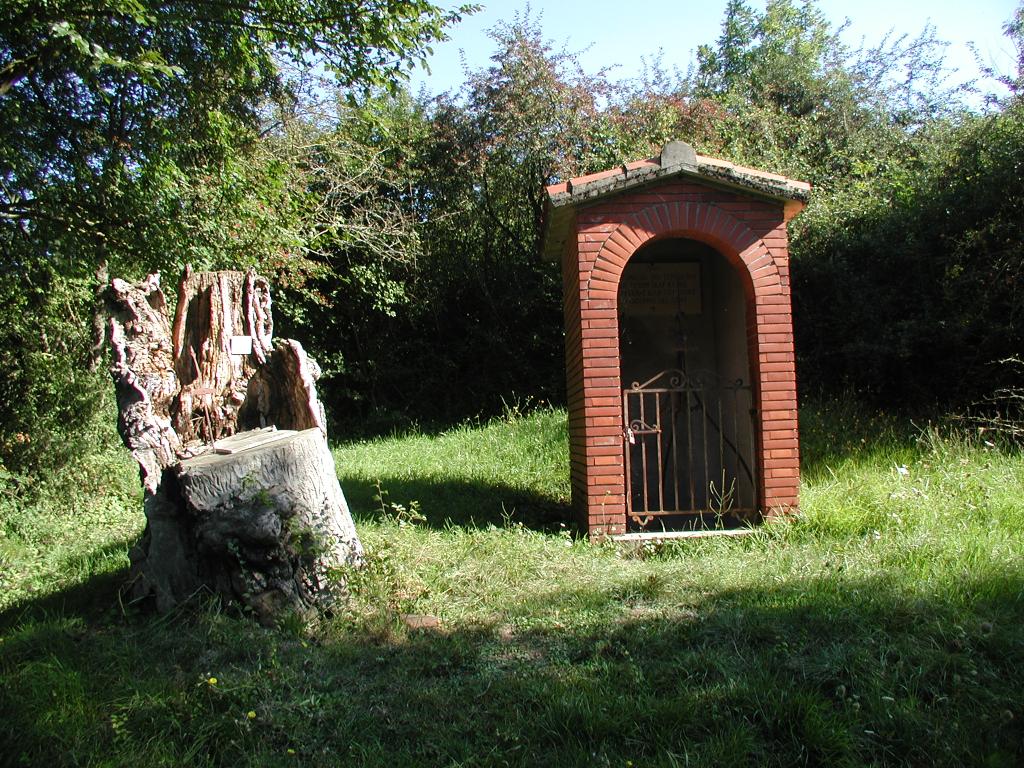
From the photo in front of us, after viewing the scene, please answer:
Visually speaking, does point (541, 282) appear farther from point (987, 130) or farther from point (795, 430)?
point (795, 430)

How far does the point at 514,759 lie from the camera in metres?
2.91

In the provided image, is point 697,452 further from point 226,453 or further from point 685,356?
point 226,453

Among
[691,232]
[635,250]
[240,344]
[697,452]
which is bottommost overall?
[697,452]

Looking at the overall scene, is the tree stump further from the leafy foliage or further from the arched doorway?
the arched doorway

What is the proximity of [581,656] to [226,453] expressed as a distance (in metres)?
2.46

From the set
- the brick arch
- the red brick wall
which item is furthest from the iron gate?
the brick arch

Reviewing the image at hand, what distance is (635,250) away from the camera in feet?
19.5

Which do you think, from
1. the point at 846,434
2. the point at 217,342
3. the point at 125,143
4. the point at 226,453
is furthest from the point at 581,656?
the point at 125,143

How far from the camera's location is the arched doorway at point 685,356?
276 inches

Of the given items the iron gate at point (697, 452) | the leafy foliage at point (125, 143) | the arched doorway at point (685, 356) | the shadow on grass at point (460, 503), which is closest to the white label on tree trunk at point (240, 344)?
the shadow on grass at point (460, 503)

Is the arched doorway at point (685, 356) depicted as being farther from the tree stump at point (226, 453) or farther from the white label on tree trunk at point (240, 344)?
the white label on tree trunk at point (240, 344)

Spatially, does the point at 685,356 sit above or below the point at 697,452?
above

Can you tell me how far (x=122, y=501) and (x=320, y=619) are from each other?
5.77 metres

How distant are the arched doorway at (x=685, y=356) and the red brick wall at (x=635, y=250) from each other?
91 cm
